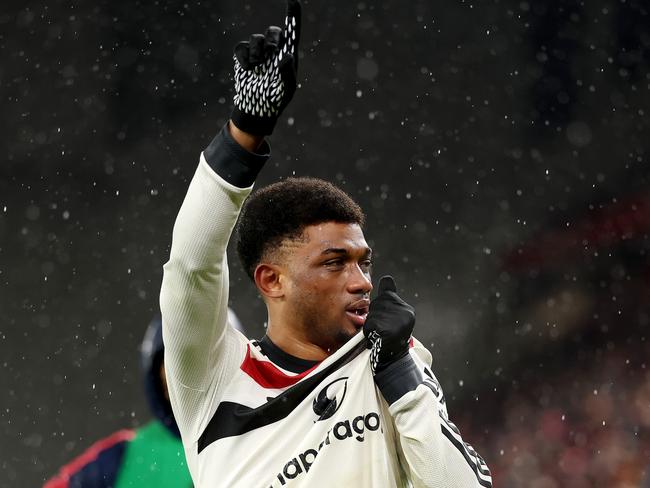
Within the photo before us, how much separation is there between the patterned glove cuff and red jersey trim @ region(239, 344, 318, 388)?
0.45m

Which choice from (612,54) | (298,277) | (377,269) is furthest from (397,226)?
(298,277)

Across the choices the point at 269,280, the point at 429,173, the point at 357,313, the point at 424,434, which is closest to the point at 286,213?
the point at 269,280

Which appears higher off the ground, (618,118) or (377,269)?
(618,118)

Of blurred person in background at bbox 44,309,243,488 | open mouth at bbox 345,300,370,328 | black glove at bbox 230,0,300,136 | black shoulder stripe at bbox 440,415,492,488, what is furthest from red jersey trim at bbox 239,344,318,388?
blurred person in background at bbox 44,309,243,488

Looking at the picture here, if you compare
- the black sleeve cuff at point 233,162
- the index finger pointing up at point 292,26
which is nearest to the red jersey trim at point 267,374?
the black sleeve cuff at point 233,162

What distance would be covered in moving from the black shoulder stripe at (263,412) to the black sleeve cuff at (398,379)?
0.10 m

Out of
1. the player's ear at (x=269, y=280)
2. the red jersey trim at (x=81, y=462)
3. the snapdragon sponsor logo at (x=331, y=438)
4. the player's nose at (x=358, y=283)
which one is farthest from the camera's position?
the red jersey trim at (x=81, y=462)

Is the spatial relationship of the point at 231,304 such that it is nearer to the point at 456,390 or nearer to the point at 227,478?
the point at 456,390

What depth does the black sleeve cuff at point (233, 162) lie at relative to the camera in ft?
5.53

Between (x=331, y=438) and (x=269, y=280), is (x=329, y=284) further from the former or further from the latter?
(x=331, y=438)

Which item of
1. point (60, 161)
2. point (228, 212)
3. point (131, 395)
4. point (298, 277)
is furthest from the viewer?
point (60, 161)

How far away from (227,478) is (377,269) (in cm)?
429

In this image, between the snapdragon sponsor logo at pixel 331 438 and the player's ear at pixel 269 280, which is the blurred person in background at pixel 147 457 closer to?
the player's ear at pixel 269 280

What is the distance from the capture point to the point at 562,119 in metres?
6.28
